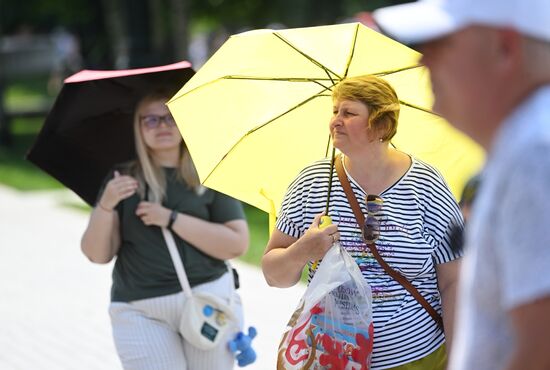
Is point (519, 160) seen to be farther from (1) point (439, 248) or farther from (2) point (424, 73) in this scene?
(2) point (424, 73)

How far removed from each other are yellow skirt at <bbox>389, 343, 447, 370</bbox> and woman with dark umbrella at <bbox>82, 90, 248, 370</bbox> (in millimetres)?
1447

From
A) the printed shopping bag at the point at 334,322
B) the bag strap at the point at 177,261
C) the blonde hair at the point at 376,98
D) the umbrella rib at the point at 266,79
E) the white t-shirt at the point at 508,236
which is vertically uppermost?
the white t-shirt at the point at 508,236

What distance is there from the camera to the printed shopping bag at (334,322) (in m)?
3.54

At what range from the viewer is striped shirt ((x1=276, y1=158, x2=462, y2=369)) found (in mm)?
3596

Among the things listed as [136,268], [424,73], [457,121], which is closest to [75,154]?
[136,268]

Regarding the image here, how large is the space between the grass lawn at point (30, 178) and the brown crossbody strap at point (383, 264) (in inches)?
261

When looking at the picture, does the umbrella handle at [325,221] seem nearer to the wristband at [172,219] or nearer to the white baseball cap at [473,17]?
the wristband at [172,219]

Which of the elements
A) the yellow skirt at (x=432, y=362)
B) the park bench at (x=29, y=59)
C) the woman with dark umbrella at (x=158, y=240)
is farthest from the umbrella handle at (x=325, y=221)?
the park bench at (x=29, y=59)

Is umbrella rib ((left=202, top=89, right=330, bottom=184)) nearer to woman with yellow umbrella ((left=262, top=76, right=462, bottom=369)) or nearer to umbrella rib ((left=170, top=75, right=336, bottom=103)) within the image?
umbrella rib ((left=170, top=75, right=336, bottom=103))

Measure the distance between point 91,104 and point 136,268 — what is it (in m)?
0.78

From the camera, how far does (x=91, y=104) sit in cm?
503

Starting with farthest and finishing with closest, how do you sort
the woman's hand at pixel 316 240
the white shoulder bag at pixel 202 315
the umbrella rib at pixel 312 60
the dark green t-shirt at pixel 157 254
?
the dark green t-shirt at pixel 157 254 → the white shoulder bag at pixel 202 315 → the umbrella rib at pixel 312 60 → the woman's hand at pixel 316 240

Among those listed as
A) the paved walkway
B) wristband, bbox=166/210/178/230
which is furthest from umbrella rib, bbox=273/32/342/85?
the paved walkway

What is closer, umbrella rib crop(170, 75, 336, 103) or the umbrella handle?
the umbrella handle
